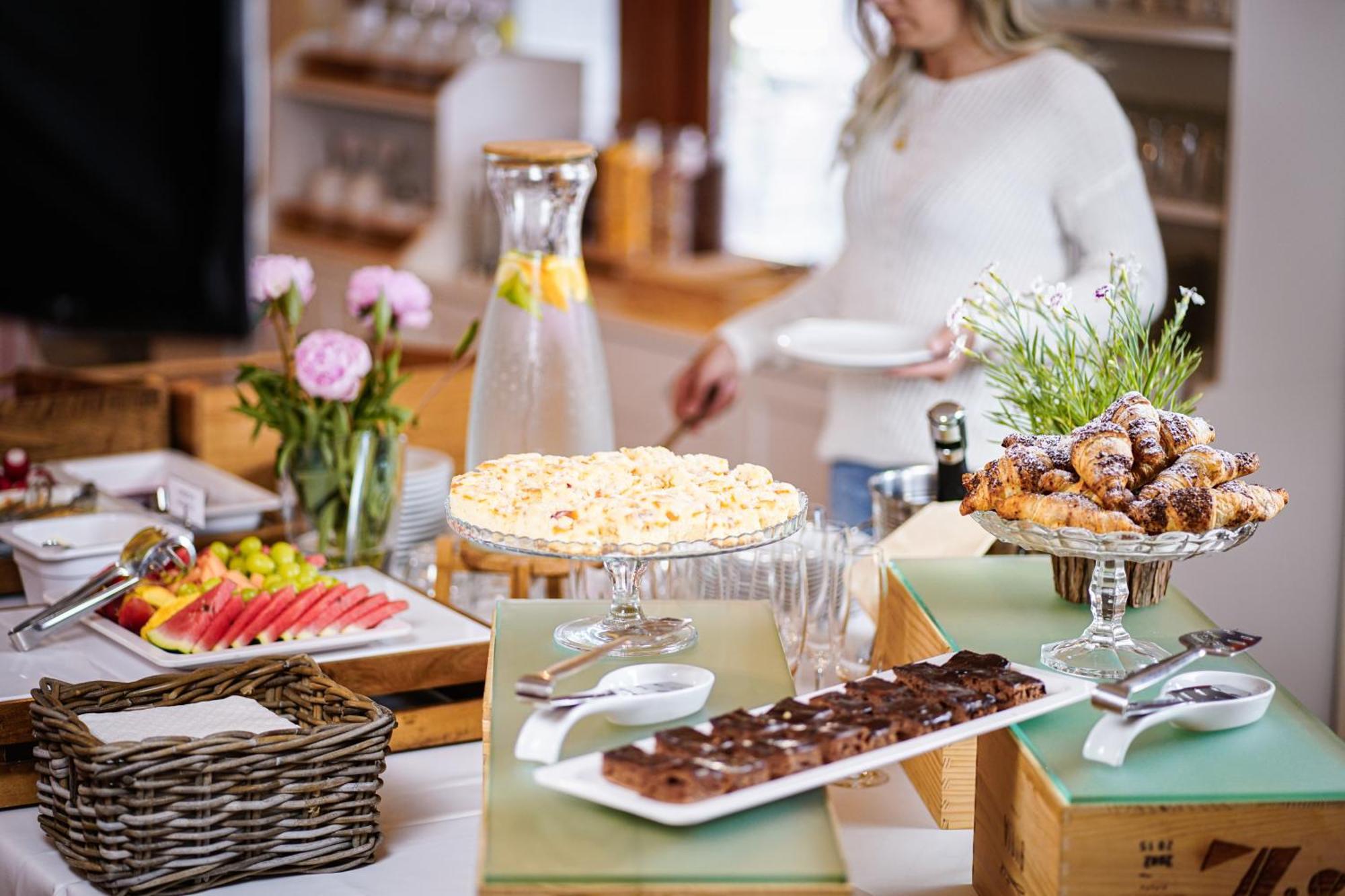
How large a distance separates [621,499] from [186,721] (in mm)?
390

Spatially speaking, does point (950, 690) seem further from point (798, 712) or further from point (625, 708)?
point (625, 708)

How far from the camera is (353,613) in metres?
1.43

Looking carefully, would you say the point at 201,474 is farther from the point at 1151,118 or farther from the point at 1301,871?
the point at 1151,118

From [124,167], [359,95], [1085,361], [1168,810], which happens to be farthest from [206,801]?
[359,95]

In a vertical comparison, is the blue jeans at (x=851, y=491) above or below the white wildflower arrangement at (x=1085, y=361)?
below

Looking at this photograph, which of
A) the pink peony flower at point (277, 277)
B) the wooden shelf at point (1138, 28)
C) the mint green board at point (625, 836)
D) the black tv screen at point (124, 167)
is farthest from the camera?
the black tv screen at point (124, 167)

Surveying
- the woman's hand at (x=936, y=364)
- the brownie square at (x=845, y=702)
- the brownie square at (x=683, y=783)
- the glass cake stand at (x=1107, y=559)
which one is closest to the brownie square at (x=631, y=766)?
the brownie square at (x=683, y=783)

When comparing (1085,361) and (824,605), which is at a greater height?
(1085,361)

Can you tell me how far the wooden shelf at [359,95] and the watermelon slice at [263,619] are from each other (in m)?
2.90

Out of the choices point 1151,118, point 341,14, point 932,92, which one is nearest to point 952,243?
point 932,92

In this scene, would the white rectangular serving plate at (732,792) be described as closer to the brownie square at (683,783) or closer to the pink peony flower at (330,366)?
the brownie square at (683,783)

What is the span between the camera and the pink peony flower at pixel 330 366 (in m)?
1.71

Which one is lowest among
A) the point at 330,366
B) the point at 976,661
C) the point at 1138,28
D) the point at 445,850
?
the point at 445,850

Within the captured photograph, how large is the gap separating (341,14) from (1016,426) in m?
3.91
